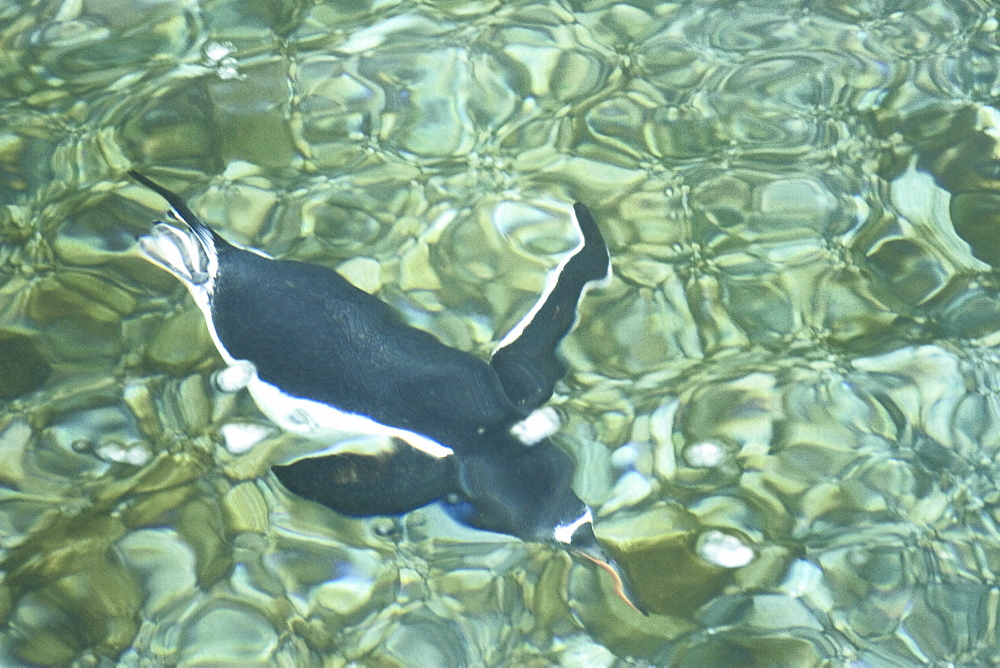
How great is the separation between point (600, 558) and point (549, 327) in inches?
23.4

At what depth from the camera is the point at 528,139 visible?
8.53 ft

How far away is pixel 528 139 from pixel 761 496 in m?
1.21

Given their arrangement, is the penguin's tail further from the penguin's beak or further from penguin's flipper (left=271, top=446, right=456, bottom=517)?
the penguin's beak

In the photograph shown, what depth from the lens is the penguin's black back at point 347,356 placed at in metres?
1.85

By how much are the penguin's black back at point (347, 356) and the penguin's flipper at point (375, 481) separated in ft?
0.25

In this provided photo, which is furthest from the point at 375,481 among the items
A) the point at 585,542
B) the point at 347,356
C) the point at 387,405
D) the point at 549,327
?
the point at 549,327

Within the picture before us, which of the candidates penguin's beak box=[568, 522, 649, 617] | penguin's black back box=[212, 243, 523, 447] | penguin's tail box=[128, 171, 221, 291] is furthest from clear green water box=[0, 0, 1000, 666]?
penguin's black back box=[212, 243, 523, 447]

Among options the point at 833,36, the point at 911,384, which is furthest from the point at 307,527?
the point at 833,36

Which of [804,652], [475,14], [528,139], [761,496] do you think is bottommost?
[804,652]

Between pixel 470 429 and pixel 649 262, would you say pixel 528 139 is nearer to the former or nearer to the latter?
pixel 649 262

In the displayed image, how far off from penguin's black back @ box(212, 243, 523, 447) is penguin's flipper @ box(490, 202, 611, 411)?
0.09 meters

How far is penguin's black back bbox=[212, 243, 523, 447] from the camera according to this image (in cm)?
185

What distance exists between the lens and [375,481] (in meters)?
1.89

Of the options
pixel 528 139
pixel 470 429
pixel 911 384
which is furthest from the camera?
pixel 528 139
